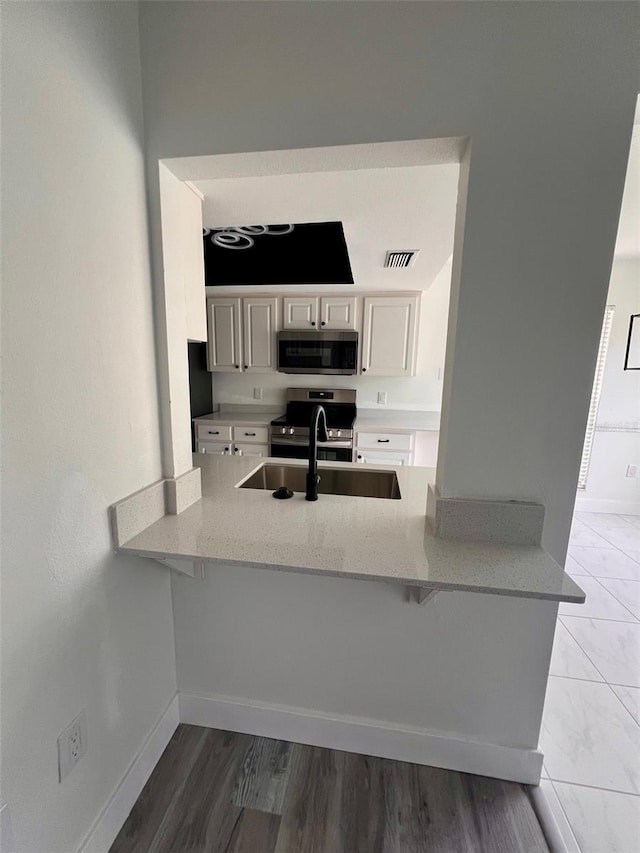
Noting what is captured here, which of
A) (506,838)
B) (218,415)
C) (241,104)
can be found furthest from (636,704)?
(218,415)

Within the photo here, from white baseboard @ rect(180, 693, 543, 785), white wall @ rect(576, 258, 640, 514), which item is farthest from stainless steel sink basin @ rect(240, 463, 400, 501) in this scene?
white wall @ rect(576, 258, 640, 514)

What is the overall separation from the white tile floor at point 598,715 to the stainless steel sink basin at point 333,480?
121 cm

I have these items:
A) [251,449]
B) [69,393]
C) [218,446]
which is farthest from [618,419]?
[69,393]

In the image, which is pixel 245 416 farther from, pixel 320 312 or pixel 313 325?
pixel 320 312

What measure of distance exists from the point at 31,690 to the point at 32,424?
61cm

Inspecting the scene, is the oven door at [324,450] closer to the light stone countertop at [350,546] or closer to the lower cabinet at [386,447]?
the lower cabinet at [386,447]

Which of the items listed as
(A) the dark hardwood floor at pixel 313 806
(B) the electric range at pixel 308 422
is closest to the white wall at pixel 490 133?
(A) the dark hardwood floor at pixel 313 806

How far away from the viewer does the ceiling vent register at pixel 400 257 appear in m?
2.18

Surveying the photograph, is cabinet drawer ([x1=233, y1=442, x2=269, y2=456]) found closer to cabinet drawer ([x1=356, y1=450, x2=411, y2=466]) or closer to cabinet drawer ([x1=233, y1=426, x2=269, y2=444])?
cabinet drawer ([x1=233, y1=426, x2=269, y2=444])

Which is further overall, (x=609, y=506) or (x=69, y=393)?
(x=609, y=506)

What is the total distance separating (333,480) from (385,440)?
1629mm

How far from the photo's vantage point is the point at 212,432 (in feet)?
12.2

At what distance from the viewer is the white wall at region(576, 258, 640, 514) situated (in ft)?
11.6

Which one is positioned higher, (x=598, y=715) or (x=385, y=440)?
(x=385, y=440)
